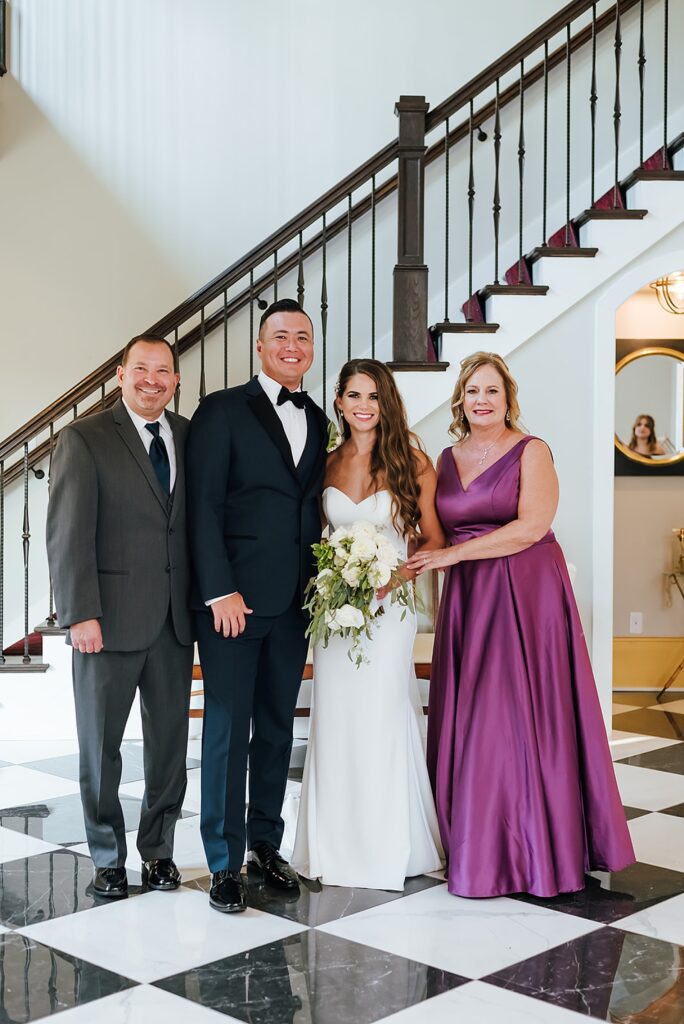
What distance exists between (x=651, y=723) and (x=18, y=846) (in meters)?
3.17

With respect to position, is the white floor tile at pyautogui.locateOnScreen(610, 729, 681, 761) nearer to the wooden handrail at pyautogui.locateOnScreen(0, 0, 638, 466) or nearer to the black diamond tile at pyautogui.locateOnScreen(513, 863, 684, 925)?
the black diamond tile at pyautogui.locateOnScreen(513, 863, 684, 925)

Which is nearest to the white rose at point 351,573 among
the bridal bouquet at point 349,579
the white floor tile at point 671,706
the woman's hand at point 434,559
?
the bridal bouquet at point 349,579

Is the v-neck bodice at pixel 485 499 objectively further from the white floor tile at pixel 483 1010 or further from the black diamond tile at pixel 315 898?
the white floor tile at pixel 483 1010

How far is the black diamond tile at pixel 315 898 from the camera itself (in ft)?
9.37

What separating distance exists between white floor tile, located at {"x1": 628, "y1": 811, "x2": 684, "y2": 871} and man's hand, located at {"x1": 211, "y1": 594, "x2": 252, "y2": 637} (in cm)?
147

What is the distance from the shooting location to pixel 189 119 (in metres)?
6.50

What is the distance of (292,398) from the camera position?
9.93ft

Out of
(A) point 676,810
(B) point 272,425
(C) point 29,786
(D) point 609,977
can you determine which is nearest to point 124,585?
(B) point 272,425

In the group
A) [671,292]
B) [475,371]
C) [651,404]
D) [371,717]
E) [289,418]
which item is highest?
[671,292]

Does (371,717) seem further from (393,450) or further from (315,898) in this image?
(393,450)

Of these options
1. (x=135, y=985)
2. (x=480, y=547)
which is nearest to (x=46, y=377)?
(x=480, y=547)

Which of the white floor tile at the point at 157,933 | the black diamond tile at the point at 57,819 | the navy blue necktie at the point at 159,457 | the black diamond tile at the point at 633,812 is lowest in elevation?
the white floor tile at the point at 157,933

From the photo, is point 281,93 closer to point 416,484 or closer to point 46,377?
point 46,377

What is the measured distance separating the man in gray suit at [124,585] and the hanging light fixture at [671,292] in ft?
13.0
